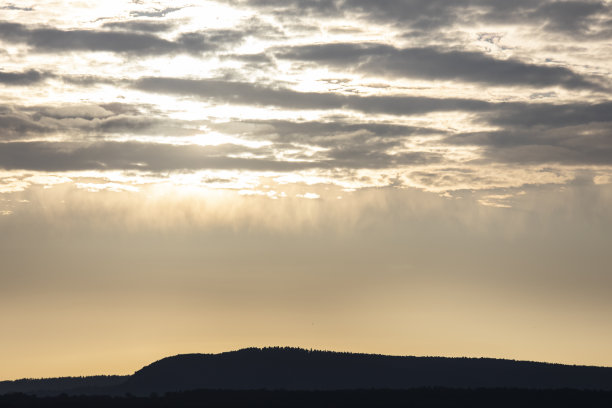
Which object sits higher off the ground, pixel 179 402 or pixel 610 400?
pixel 610 400

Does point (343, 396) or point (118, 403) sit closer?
point (118, 403)

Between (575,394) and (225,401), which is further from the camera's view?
(575,394)

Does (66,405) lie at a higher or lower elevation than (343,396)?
lower

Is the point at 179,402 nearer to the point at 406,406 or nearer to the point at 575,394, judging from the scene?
the point at 406,406

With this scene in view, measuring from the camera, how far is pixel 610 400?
548ft

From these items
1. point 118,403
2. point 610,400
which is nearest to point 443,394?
point 610,400

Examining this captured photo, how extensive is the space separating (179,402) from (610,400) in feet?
259

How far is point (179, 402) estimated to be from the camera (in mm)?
133875

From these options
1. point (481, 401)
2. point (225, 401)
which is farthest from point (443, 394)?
point (225, 401)

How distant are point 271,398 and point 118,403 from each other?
2495 cm

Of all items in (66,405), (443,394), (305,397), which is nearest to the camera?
(66,405)

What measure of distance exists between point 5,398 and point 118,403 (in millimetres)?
16875

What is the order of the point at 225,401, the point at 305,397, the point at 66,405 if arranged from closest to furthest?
the point at 66,405 → the point at 225,401 → the point at 305,397

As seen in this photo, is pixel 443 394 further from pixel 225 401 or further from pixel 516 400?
pixel 225 401
